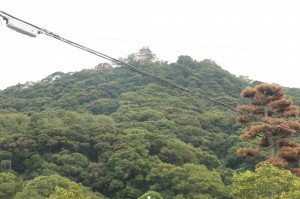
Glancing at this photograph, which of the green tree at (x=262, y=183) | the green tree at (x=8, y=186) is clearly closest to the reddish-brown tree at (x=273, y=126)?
the green tree at (x=262, y=183)

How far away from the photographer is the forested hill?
35.2 meters

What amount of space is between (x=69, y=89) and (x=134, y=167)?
Answer: 1323 inches

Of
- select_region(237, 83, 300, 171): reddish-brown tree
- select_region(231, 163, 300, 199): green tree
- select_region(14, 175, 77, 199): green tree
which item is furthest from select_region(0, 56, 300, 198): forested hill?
select_region(231, 163, 300, 199): green tree

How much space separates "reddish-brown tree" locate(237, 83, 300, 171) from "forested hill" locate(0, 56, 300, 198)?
11128 mm

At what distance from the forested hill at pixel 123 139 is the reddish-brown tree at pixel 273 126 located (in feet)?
36.5

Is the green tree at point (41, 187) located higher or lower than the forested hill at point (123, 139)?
lower

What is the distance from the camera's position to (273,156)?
22.4 metres

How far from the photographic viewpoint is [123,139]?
4228 centimetres

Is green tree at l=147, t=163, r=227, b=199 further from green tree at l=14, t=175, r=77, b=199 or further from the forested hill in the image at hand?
green tree at l=14, t=175, r=77, b=199

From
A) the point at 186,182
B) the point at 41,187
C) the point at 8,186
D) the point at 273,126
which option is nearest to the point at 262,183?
the point at 273,126

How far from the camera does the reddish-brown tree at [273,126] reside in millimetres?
21234

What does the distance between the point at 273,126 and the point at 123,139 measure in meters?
22.7

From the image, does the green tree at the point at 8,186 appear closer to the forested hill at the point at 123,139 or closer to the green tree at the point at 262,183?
the forested hill at the point at 123,139

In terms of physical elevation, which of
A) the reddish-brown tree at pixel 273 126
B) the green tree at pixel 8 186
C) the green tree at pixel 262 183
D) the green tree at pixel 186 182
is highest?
the reddish-brown tree at pixel 273 126
